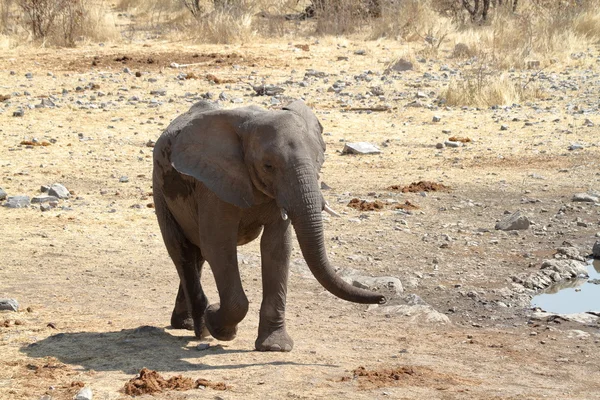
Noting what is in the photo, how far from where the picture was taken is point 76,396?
5.54 meters

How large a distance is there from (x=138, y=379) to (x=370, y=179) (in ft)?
22.9

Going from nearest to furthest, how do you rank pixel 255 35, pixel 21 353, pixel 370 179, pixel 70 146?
pixel 21 353, pixel 370 179, pixel 70 146, pixel 255 35

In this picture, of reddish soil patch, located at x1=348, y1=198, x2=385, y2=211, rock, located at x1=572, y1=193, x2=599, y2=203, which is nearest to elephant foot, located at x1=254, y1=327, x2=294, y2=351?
reddish soil patch, located at x1=348, y1=198, x2=385, y2=211

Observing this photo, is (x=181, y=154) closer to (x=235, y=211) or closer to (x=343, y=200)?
(x=235, y=211)

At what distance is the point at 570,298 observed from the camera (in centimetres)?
881

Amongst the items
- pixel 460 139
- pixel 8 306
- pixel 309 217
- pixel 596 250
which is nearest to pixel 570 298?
pixel 596 250

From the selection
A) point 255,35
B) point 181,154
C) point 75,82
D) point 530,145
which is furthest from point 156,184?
point 255,35

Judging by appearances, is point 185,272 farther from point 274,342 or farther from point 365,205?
point 365,205

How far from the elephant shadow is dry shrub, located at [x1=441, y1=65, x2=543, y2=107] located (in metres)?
10.2

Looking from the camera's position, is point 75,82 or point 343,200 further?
point 75,82

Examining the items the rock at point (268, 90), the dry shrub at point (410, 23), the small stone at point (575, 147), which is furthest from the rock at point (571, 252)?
the dry shrub at point (410, 23)

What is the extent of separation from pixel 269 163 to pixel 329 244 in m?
3.85

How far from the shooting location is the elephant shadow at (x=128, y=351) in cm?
627

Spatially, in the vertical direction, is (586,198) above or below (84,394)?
below
